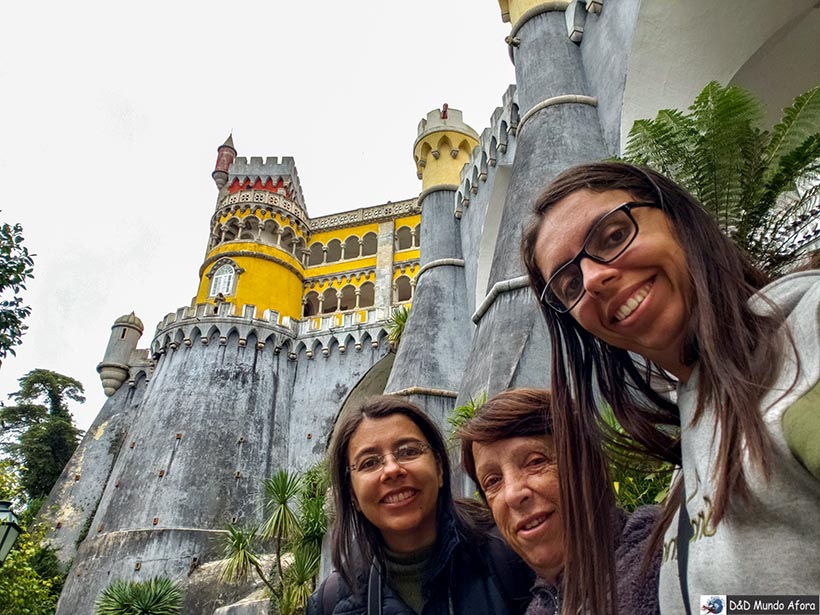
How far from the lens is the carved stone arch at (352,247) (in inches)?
1240

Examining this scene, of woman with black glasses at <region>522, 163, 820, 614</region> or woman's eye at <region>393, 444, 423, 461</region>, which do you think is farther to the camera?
woman's eye at <region>393, 444, 423, 461</region>

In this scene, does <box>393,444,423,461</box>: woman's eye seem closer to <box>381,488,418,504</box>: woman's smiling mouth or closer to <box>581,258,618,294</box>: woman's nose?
<box>381,488,418,504</box>: woman's smiling mouth

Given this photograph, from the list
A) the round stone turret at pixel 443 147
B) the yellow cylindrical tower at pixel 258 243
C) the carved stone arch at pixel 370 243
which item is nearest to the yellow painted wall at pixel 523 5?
the round stone turret at pixel 443 147

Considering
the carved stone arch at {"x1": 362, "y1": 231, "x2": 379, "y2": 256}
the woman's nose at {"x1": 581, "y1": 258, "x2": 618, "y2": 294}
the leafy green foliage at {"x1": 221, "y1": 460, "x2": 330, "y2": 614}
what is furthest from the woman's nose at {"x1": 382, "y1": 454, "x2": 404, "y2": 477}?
the carved stone arch at {"x1": 362, "y1": 231, "x2": 379, "y2": 256}

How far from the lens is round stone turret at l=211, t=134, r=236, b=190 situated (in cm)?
3444

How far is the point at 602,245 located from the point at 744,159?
14.0ft

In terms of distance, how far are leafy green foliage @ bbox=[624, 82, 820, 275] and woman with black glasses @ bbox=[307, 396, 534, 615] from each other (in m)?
3.54

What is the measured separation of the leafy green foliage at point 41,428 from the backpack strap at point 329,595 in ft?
97.3

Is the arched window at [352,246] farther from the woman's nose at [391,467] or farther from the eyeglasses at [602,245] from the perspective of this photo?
Answer: the eyeglasses at [602,245]

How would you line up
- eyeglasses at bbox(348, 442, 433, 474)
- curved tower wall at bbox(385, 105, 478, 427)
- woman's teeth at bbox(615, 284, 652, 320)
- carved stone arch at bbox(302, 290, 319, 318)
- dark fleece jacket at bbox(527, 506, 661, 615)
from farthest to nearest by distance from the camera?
carved stone arch at bbox(302, 290, 319, 318) < curved tower wall at bbox(385, 105, 478, 427) < eyeglasses at bbox(348, 442, 433, 474) < dark fleece jacket at bbox(527, 506, 661, 615) < woman's teeth at bbox(615, 284, 652, 320)

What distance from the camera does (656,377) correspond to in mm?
1718

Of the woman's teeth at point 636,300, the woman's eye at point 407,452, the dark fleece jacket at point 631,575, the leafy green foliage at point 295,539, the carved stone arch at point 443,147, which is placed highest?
the carved stone arch at point 443,147

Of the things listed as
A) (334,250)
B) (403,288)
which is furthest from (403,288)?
(334,250)

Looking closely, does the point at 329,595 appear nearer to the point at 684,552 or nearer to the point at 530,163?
the point at 684,552
